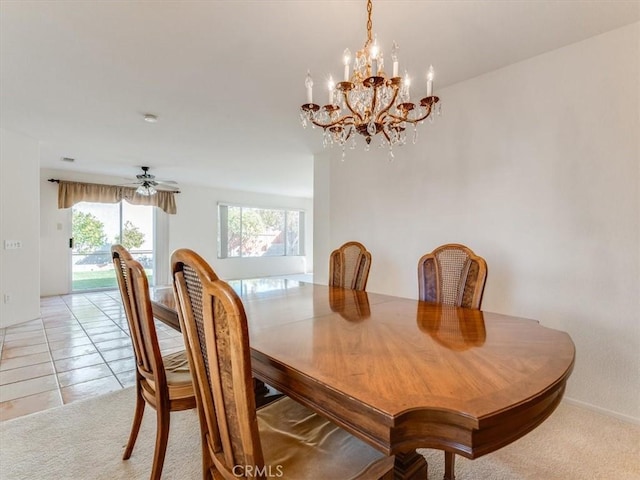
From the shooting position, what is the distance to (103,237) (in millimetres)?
6332

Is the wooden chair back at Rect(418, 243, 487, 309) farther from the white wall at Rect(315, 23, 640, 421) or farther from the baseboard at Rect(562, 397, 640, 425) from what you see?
the baseboard at Rect(562, 397, 640, 425)

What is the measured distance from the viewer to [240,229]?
800 cm

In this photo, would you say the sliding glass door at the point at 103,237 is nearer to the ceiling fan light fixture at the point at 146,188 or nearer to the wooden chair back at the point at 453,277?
the ceiling fan light fixture at the point at 146,188

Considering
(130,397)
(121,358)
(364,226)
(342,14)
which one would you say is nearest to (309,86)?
(342,14)

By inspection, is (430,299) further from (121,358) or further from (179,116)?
(179,116)

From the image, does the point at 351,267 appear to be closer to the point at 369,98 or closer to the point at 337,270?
the point at 337,270

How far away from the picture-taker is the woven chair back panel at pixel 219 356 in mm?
777

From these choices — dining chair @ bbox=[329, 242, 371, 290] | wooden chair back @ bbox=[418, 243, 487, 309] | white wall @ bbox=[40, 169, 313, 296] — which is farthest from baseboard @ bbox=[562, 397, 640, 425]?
white wall @ bbox=[40, 169, 313, 296]

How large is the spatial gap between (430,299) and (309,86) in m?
1.40

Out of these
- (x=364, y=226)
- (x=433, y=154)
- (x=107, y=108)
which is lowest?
(x=364, y=226)

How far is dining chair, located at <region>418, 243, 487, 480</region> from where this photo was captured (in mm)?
1707

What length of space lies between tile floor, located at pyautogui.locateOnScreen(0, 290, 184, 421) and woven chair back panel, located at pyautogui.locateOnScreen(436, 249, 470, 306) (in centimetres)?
236

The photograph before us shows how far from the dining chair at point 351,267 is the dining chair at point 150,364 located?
128 cm

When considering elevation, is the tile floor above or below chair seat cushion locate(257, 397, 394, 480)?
below
